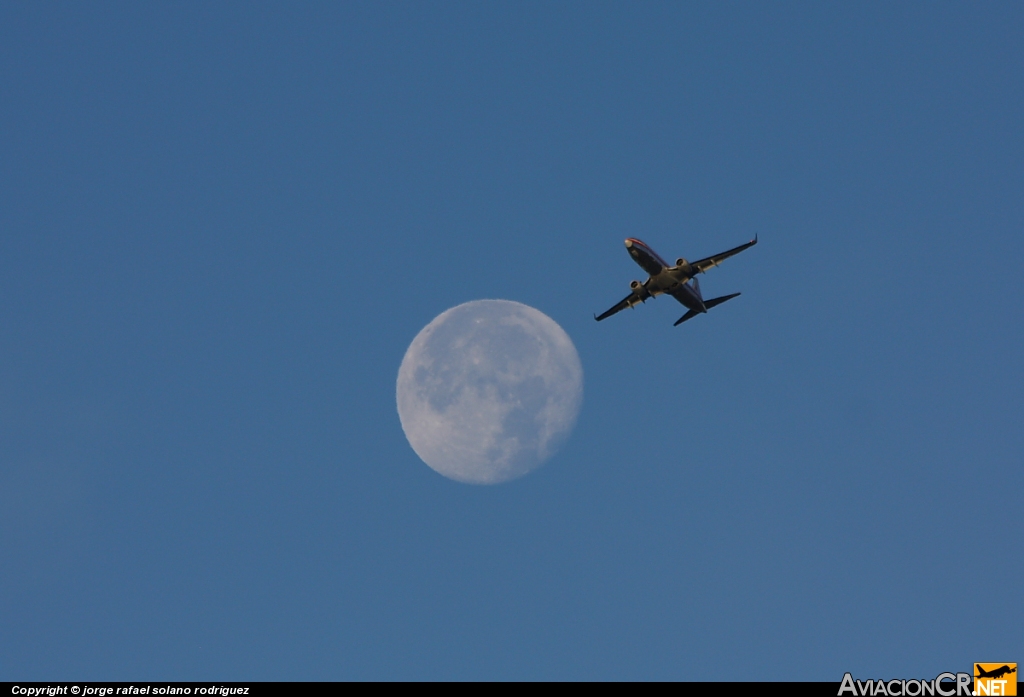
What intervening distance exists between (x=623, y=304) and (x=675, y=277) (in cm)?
1058

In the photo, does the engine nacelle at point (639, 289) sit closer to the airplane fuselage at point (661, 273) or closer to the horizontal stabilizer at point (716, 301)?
the airplane fuselage at point (661, 273)

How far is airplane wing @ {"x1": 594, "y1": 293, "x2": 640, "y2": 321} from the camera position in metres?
95.4

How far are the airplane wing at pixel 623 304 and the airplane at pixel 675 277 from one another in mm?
499

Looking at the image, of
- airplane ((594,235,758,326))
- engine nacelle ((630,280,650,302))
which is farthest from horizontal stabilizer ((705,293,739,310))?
engine nacelle ((630,280,650,302))

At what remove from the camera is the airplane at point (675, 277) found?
279 feet

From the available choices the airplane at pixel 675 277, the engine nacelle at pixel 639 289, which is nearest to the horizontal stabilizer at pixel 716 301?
the airplane at pixel 675 277

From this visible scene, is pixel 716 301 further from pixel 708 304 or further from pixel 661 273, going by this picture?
pixel 661 273

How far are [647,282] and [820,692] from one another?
47604 mm

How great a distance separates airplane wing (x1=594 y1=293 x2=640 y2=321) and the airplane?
50 centimetres

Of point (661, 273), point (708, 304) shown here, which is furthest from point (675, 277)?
point (708, 304)

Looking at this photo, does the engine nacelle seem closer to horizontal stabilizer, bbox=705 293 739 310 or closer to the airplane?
the airplane

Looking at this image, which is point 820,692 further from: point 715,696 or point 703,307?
point 703,307

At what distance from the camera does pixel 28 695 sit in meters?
52.4

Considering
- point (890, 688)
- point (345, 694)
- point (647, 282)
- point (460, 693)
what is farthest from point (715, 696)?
point (647, 282)
